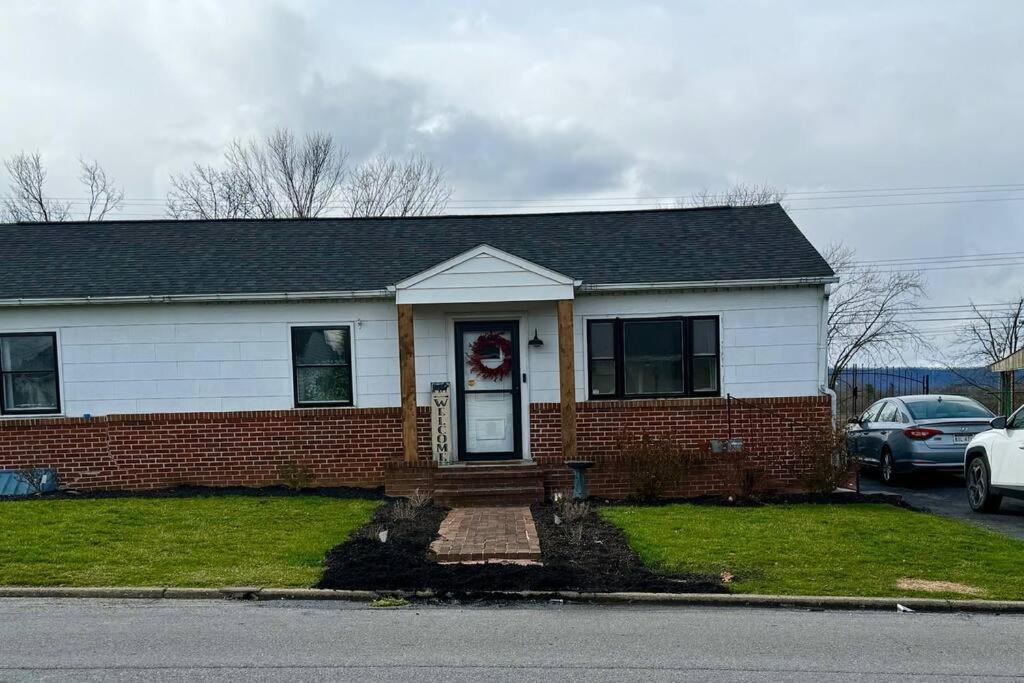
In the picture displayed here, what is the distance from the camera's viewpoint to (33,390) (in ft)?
41.5

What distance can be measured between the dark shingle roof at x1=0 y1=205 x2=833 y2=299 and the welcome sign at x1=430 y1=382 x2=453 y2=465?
6.27 feet

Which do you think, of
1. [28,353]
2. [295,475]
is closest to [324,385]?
[295,475]

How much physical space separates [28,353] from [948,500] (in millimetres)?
14560

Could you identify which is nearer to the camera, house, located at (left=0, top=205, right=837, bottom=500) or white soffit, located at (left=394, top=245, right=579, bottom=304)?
white soffit, located at (left=394, top=245, right=579, bottom=304)

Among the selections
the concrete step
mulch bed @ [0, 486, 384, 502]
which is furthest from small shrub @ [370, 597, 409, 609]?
mulch bed @ [0, 486, 384, 502]

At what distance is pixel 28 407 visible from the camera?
12.6m

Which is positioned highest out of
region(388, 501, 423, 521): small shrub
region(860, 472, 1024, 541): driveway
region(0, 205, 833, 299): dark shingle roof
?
region(0, 205, 833, 299): dark shingle roof

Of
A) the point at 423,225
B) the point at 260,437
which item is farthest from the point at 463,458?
the point at 423,225

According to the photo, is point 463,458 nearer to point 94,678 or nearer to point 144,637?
point 144,637

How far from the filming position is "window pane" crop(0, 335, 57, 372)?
1259cm

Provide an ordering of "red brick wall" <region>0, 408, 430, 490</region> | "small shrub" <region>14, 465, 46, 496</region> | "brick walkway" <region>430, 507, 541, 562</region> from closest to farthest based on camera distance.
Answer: "brick walkway" <region>430, 507, 541, 562</region>, "small shrub" <region>14, 465, 46, 496</region>, "red brick wall" <region>0, 408, 430, 490</region>

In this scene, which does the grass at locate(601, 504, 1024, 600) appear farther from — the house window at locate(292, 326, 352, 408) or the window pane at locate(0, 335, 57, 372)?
the window pane at locate(0, 335, 57, 372)

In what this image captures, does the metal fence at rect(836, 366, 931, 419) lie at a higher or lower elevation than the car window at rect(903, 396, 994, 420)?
lower

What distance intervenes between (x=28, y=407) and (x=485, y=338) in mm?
7221
